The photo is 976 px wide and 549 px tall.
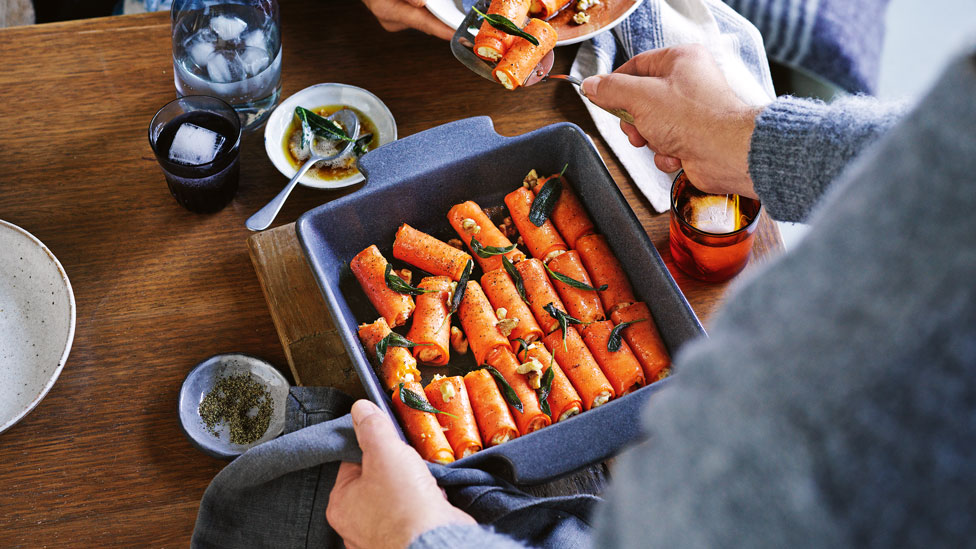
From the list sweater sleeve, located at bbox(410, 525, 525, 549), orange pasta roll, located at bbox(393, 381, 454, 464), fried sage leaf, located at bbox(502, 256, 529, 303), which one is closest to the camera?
sweater sleeve, located at bbox(410, 525, 525, 549)

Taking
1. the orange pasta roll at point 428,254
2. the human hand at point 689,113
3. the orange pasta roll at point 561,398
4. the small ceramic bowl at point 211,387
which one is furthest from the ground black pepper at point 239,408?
the human hand at point 689,113

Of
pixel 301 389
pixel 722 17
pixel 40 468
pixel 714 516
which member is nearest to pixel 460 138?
pixel 301 389

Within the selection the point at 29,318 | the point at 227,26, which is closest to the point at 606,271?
the point at 227,26

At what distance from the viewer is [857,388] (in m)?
0.37

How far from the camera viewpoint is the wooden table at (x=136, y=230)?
117cm

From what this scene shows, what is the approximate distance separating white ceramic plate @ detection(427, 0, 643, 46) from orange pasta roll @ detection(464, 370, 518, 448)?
2.34 ft

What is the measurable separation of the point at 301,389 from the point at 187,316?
1.00ft

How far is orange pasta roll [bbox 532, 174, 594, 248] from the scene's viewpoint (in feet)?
4.40

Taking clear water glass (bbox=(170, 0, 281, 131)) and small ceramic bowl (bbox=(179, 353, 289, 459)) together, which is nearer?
small ceramic bowl (bbox=(179, 353, 289, 459))

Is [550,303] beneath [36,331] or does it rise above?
above

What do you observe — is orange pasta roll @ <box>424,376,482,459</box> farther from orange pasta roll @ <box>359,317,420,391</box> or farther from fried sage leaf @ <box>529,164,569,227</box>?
fried sage leaf @ <box>529,164,569,227</box>

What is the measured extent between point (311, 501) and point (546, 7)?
1.05 metres

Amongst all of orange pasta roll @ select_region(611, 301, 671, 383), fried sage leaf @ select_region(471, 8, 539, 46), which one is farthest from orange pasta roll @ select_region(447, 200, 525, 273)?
fried sage leaf @ select_region(471, 8, 539, 46)

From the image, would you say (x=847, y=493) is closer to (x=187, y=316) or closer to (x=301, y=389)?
(x=301, y=389)
